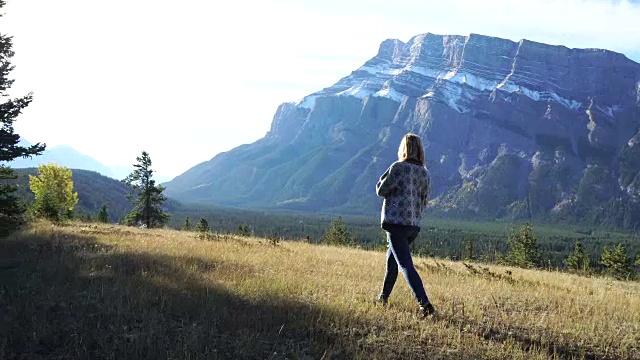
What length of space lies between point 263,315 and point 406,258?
2.31m

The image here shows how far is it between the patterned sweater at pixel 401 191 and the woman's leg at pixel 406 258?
161 mm

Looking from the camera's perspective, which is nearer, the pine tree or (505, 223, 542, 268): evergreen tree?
the pine tree

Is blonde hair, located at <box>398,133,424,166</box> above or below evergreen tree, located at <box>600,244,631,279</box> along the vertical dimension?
above

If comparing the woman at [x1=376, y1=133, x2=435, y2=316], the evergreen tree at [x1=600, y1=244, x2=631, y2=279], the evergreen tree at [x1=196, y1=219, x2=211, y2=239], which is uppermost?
the woman at [x1=376, y1=133, x2=435, y2=316]

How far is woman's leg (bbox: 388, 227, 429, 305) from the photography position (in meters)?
7.10

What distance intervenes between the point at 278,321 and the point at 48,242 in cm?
792

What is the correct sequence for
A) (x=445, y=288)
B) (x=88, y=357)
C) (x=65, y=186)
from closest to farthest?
(x=88, y=357)
(x=445, y=288)
(x=65, y=186)

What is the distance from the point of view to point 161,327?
18.7 ft

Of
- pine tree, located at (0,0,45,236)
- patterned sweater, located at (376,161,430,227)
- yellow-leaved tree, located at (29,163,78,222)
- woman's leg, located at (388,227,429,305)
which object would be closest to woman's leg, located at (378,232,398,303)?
woman's leg, located at (388,227,429,305)

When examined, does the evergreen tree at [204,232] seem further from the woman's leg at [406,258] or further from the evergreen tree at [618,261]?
the evergreen tree at [618,261]

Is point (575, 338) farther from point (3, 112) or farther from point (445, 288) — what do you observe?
point (3, 112)

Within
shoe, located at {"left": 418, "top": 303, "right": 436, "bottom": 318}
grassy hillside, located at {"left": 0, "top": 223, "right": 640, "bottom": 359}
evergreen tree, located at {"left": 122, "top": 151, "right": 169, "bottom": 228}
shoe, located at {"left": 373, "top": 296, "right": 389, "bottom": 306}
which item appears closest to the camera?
grassy hillside, located at {"left": 0, "top": 223, "right": 640, "bottom": 359}

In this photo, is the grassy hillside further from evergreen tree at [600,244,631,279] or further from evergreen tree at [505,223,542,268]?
evergreen tree at [600,244,631,279]

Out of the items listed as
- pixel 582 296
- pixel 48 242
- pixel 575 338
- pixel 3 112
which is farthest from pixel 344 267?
pixel 3 112
